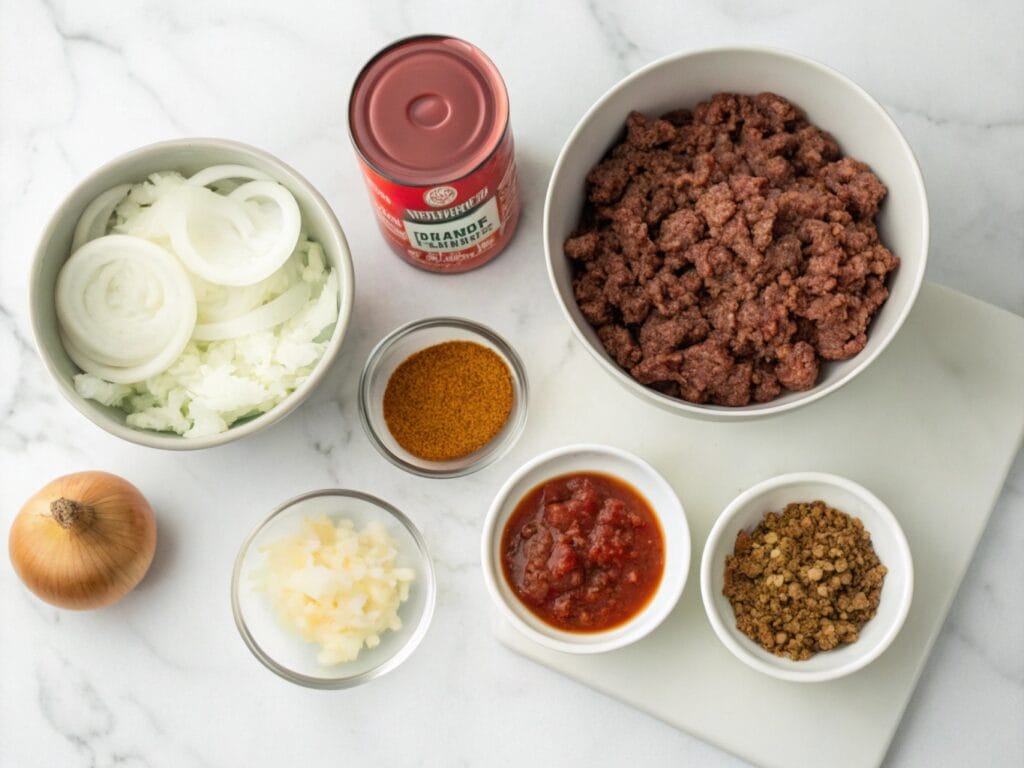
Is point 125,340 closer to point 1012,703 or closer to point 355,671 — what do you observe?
point 355,671

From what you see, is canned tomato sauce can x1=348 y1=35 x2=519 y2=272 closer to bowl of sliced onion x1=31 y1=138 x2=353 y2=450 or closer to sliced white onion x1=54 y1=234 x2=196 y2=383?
bowl of sliced onion x1=31 y1=138 x2=353 y2=450

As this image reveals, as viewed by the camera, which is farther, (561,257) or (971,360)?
(971,360)

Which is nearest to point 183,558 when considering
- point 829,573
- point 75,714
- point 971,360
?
point 75,714

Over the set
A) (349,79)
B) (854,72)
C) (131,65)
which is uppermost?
(131,65)

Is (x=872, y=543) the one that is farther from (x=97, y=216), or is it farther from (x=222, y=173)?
(x=97, y=216)

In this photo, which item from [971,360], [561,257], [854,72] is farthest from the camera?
[854,72]

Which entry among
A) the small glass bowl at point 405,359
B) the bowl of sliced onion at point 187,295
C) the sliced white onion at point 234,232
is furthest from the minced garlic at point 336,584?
the sliced white onion at point 234,232

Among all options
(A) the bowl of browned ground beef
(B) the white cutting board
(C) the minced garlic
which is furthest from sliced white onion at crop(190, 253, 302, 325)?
(B) the white cutting board
